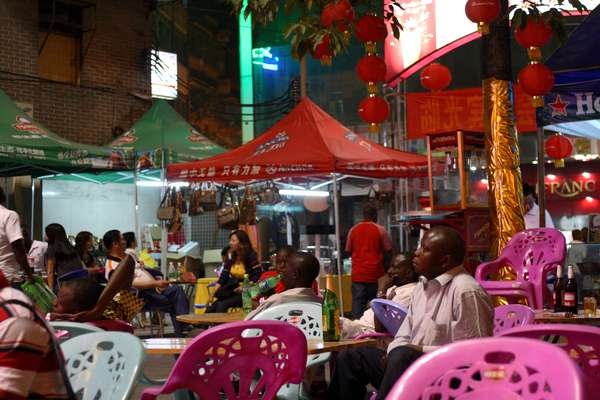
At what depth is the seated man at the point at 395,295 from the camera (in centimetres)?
718

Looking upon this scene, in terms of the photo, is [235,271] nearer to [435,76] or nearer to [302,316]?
[435,76]

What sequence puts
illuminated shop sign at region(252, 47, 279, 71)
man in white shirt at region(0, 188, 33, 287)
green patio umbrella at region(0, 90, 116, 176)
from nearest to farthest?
man in white shirt at region(0, 188, 33, 287), green patio umbrella at region(0, 90, 116, 176), illuminated shop sign at region(252, 47, 279, 71)

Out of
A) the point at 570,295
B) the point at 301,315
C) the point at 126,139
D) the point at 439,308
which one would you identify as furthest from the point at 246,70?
the point at 439,308

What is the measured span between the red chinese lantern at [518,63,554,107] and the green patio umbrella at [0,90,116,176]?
27.5ft

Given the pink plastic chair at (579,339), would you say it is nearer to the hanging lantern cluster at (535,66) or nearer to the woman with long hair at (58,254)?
the hanging lantern cluster at (535,66)

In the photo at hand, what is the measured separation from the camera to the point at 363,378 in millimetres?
6504

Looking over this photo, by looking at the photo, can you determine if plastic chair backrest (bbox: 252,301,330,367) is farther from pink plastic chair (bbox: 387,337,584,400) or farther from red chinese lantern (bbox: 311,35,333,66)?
pink plastic chair (bbox: 387,337,584,400)

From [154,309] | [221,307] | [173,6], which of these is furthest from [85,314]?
[173,6]

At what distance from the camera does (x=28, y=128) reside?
15625 millimetres

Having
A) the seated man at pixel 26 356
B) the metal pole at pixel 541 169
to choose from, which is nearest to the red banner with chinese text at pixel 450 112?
the metal pole at pixel 541 169

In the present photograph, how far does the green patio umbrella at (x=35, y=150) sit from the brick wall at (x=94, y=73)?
3.41 m

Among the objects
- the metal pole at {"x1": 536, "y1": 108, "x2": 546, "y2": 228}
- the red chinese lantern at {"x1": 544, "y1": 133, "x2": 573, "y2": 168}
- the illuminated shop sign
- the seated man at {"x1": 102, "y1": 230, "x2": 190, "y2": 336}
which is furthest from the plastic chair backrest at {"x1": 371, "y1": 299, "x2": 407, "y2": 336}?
the illuminated shop sign

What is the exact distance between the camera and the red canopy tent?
44.1ft

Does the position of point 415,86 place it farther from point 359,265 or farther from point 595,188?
point 359,265
